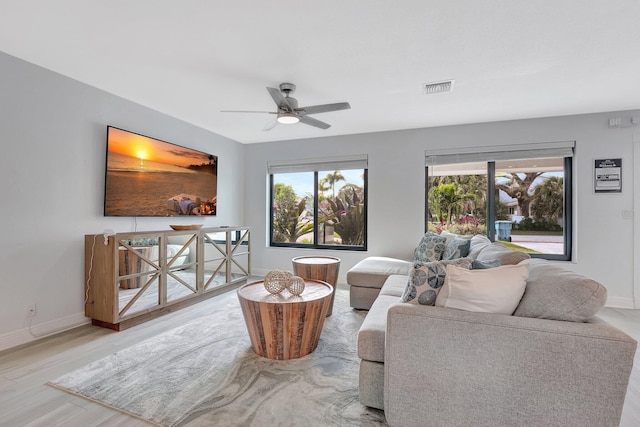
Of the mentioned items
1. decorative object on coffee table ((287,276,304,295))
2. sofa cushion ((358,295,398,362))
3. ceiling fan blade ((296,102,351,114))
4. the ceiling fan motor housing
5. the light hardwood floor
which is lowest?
the light hardwood floor

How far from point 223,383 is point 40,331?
1925mm

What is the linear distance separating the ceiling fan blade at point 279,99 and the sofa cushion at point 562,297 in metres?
2.25

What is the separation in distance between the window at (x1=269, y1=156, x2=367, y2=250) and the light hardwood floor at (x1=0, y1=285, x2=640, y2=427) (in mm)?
2265

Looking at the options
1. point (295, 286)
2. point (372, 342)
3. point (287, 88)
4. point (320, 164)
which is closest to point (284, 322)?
point (295, 286)

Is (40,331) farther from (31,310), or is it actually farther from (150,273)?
(150,273)

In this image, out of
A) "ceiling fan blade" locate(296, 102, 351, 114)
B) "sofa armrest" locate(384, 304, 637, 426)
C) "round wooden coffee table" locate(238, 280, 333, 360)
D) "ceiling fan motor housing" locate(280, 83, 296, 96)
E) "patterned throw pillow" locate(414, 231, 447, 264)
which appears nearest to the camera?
"sofa armrest" locate(384, 304, 637, 426)

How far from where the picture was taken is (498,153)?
13.1 feet

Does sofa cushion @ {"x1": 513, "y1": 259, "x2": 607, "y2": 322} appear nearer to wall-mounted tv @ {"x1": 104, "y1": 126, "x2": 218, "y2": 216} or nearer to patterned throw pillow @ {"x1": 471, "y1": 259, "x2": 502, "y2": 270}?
patterned throw pillow @ {"x1": 471, "y1": 259, "x2": 502, "y2": 270}

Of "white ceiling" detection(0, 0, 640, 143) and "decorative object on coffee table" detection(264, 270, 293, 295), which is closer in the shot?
"white ceiling" detection(0, 0, 640, 143)

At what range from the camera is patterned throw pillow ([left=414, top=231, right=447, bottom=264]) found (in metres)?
3.34

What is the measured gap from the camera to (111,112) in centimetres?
317

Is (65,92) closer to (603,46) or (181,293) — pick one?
(181,293)

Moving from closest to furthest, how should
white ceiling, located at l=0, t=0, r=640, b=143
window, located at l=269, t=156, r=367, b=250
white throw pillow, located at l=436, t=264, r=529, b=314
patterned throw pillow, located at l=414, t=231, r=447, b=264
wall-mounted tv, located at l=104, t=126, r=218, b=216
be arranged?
1. white throw pillow, located at l=436, t=264, r=529, b=314
2. white ceiling, located at l=0, t=0, r=640, b=143
3. wall-mounted tv, located at l=104, t=126, r=218, b=216
4. patterned throw pillow, located at l=414, t=231, r=447, b=264
5. window, located at l=269, t=156, r=367, b=250

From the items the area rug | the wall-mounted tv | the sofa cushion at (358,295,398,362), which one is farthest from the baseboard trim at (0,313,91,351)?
the sofa cushion at (358,295,398,362)
